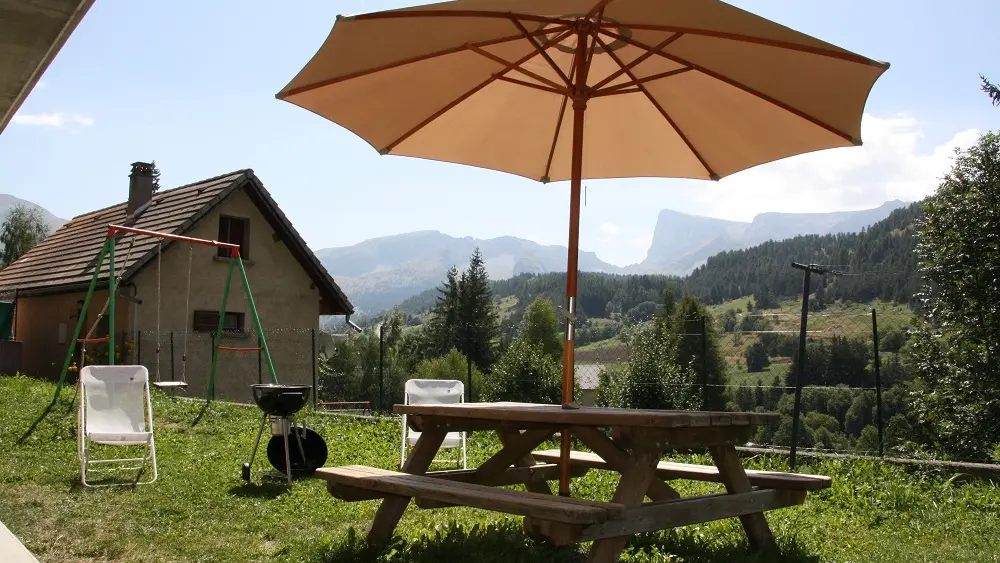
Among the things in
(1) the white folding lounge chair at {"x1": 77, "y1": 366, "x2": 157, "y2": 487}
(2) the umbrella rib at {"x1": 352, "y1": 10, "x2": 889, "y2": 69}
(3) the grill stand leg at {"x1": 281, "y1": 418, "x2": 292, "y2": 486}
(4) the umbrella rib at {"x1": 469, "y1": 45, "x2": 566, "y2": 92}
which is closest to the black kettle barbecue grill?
(3) the grill stand leg at {"x1": 281, "y1": 418, "x2": 292, "y2": 486}

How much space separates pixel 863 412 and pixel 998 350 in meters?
5.96

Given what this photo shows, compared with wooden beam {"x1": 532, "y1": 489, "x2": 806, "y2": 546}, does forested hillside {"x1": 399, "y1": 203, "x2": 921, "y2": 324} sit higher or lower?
higher

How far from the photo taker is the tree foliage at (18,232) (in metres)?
44.5

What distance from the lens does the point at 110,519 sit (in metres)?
5.34

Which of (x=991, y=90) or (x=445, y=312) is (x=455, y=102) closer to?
(x=991, y=90)

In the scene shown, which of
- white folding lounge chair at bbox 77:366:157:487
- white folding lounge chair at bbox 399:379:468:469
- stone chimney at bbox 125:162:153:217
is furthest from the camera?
stone chimney at bbox 125:162:153:217

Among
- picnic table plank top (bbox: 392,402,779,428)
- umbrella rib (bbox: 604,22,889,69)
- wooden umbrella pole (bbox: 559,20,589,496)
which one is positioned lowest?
picnic table plank top (bbox: 392,402,779,428)

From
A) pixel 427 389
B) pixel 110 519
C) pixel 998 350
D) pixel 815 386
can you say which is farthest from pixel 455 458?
pixel 815 386

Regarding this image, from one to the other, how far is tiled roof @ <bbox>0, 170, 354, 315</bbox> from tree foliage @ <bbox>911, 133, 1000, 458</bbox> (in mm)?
14409

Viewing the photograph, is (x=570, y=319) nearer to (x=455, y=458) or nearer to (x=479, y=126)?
(x=479, y=126)

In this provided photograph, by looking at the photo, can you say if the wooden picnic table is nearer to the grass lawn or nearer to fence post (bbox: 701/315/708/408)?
the grass lawn

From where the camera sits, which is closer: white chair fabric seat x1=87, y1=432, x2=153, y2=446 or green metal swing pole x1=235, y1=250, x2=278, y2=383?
white chair fabric seat x1=87, y1=432, x2=153, y2=446

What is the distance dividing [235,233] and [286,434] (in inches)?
602

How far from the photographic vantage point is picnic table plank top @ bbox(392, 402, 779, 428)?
3652 mm
